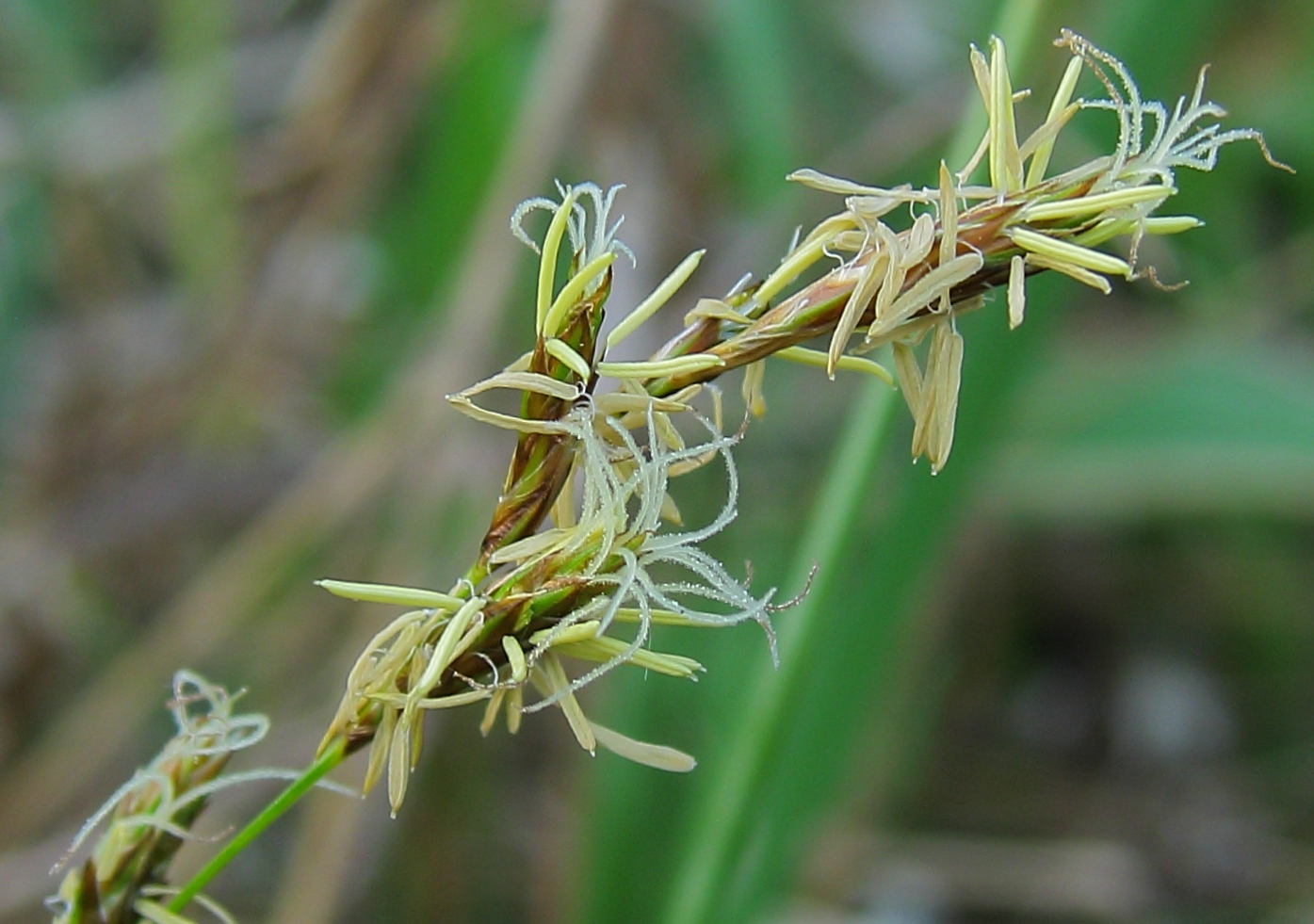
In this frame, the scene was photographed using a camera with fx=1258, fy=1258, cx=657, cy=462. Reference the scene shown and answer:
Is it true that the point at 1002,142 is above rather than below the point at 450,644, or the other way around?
above

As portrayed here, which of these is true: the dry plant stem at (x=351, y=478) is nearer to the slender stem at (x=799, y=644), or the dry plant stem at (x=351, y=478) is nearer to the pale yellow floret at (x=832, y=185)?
the slender stem at (x=799, y=644)

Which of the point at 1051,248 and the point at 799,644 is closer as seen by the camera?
the point at 1051,248

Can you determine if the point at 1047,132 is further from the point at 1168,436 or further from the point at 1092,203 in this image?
the point at 1168,436

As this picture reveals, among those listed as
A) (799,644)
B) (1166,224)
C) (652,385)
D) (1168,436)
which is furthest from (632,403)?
(1168,436)

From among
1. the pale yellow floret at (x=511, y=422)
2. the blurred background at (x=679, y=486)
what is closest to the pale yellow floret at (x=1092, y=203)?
the pale yellow floret at (x=511, y=422)

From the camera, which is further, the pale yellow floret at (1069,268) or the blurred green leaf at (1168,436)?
the blurred green leaf at (1168,436)

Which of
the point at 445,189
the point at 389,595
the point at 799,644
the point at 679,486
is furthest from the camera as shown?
the point at 445,189

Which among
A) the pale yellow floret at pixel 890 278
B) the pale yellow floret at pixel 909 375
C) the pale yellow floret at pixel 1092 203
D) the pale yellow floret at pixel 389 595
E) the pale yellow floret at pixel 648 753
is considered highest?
the pale yellow floret at pixel 1092 203

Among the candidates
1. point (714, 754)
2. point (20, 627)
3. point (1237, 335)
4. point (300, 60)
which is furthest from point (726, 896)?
point (300, 60)

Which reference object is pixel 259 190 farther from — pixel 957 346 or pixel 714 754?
pixel 957 346
